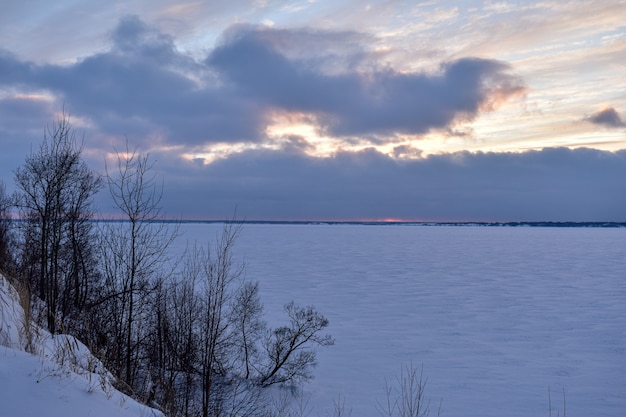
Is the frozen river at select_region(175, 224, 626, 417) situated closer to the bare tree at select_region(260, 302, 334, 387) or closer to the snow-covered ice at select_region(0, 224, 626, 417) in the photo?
the snow-covered ice at select_region(0, 224, 626, 417)

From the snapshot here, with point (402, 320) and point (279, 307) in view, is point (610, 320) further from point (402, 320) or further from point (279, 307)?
point (279, 307)

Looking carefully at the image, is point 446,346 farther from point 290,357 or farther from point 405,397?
point 405,397

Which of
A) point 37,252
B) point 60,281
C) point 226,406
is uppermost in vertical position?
point 37,252

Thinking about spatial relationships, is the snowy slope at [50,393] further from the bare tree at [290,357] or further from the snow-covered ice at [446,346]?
the bare tree at [290,357]

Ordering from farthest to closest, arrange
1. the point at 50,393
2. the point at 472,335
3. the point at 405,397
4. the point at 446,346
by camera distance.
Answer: the point at 472,335 < the point at 446,346 < the point at 405,397 < the point at 50,393

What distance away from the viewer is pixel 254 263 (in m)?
66.2

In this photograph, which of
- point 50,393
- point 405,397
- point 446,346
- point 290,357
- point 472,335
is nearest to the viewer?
point 50,393

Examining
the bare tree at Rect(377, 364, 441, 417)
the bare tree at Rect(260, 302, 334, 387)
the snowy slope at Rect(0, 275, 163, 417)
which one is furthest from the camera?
the bare tree at Rect(260, 302, 334, 387)

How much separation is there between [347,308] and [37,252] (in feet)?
73.3

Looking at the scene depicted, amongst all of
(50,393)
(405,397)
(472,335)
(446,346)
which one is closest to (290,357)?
(405,397)

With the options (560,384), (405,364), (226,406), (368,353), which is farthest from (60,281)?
(560,384)

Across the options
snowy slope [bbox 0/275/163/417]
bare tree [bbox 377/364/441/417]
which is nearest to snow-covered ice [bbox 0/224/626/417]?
snowy slope [bbox 0/275/163/417]

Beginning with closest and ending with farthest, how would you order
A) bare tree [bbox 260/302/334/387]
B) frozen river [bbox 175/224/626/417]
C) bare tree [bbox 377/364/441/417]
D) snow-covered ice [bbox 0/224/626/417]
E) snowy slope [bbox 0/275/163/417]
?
snowy slope [bbox 0/275/163/417] → snow-covered ice [bbox 0/224/626/417] → bare tree [bbox 377/364/441/417] → frozen river [bbox 175/224/626/417] → bare tree [bbox 260/302/334/387]

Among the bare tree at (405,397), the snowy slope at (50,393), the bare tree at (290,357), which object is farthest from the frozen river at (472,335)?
the snowy slope at (50,393)
